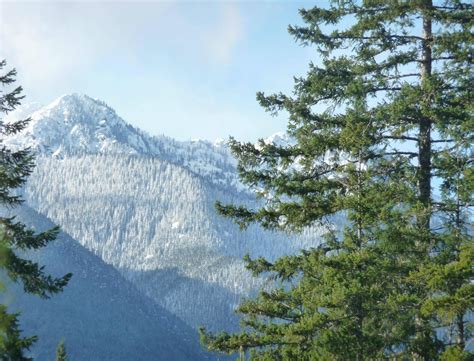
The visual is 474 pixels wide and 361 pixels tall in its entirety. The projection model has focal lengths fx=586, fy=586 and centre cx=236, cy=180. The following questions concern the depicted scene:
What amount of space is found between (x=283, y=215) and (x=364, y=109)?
3.99 meters

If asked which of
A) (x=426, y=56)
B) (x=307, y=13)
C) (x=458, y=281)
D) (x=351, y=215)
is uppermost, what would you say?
(x=307, y=13)

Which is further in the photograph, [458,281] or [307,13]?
[307,13]

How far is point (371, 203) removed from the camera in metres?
13.2

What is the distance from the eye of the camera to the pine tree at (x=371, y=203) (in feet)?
42.3

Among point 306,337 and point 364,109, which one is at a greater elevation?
point 364,109

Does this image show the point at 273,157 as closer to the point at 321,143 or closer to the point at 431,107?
the point at 321,143

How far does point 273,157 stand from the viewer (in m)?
16.3

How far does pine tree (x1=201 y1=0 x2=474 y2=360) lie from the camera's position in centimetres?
1288

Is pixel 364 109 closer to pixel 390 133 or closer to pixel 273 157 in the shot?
pixel 390 133

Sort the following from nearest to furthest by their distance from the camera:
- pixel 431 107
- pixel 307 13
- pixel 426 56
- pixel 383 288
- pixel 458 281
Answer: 1. pixel 458 281
2. pixel 383 288
3. pixel 431 107
4. pixel 426 56
5. pixel 307 13

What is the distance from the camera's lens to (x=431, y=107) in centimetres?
1483

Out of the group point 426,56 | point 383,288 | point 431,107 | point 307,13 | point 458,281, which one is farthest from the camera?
point 307,13

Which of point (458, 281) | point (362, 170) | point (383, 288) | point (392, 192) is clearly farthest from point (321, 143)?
point (458, 281)

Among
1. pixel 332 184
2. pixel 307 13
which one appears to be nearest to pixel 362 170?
pixel 332 184
